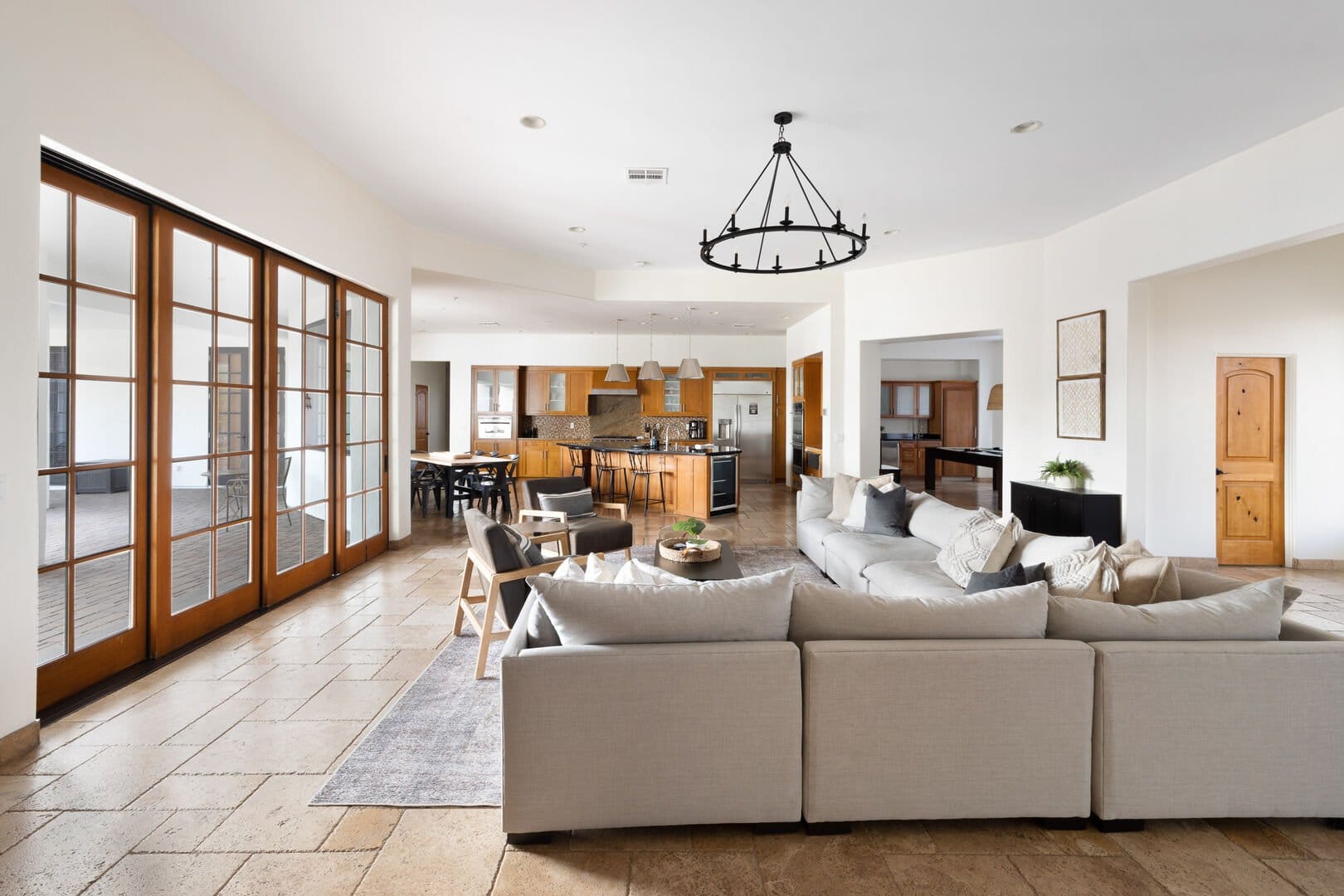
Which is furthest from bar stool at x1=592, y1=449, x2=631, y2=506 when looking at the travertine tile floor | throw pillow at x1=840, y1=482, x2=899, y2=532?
the travertine tile floor

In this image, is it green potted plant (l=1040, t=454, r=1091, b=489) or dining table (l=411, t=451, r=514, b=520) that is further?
dining table (l=411, t=451, r=514, b=520)

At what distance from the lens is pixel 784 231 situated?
11.0 ft

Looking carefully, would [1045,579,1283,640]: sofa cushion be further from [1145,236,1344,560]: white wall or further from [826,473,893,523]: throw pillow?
[1145,236,1344,560]: white wall

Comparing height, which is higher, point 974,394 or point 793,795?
point 974,394

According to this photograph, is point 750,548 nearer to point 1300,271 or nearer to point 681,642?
point 681,642

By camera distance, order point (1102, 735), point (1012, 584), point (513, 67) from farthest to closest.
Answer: point (513, 67) < point (1012, 584) < point (1102, 735)

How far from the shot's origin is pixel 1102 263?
545cm

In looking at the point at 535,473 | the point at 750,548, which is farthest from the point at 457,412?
the point at 750,548

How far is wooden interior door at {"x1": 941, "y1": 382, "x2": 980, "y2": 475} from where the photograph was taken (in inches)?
510

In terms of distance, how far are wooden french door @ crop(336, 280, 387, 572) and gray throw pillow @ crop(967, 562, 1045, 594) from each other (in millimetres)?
4573

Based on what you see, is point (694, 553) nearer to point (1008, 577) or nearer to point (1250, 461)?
point (1008, 577)

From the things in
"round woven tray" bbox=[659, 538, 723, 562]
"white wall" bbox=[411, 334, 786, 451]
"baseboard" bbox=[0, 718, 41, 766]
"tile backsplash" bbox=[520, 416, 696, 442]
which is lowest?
"baseboard" bbox=[0, 718, 41, 766]

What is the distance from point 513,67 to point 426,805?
10.8 ft

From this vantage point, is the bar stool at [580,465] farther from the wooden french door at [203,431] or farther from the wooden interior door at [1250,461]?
the wooden interior door at [1250,461]
